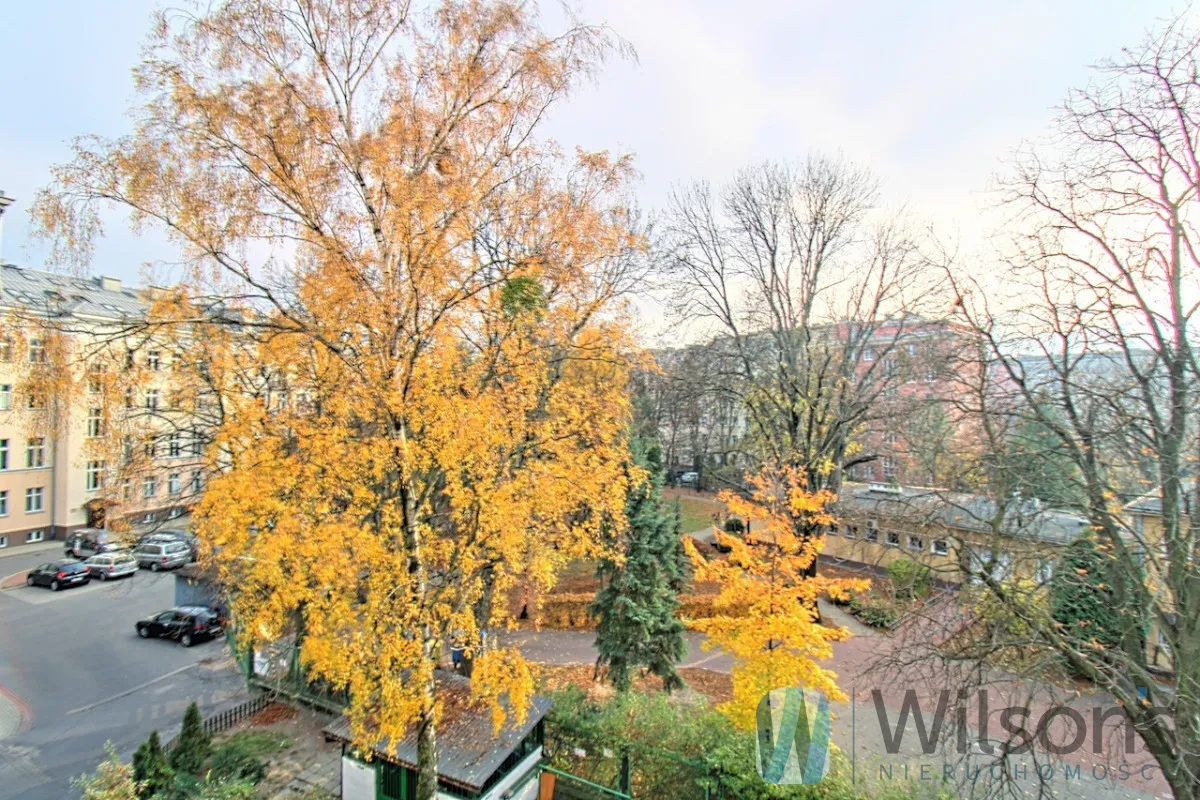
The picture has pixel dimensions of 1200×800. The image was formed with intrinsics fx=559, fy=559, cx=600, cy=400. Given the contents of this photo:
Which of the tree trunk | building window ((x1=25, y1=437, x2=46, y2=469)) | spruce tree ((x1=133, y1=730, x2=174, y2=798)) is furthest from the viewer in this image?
building window ((x1=25, y1=437, x2=46, y2=469))

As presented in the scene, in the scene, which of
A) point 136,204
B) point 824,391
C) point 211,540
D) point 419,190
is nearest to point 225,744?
point 211,540

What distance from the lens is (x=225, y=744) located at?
10.4 meters

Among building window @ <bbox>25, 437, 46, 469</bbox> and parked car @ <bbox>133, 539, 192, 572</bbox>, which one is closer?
parked car @ <bbox>133, 539, 192, 572</bbox>

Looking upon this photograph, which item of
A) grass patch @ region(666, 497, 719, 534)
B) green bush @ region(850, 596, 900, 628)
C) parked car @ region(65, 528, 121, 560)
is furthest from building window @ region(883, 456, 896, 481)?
parked car @ region(65, 528, 121, 560)

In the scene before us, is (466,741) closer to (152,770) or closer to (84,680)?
(152,770)

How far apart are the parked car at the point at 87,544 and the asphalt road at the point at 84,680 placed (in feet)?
10.1

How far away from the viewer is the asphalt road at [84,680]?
11.2 metres

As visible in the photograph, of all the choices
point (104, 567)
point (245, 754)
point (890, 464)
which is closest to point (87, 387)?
point (245, 754)

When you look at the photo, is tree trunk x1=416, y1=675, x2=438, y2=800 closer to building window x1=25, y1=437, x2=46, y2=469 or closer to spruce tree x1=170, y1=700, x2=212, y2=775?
spruce tree x1=170, y1=700, x2=212, y2=775

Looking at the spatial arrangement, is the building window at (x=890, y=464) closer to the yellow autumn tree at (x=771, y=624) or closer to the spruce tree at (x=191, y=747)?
the yellow autumn tree at (x=771, y=624)

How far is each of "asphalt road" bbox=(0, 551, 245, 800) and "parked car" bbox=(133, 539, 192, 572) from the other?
6.39 ft

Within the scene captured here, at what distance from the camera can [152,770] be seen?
8492mm

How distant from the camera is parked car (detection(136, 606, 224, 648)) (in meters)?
17.1

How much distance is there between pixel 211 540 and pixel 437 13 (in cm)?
729
